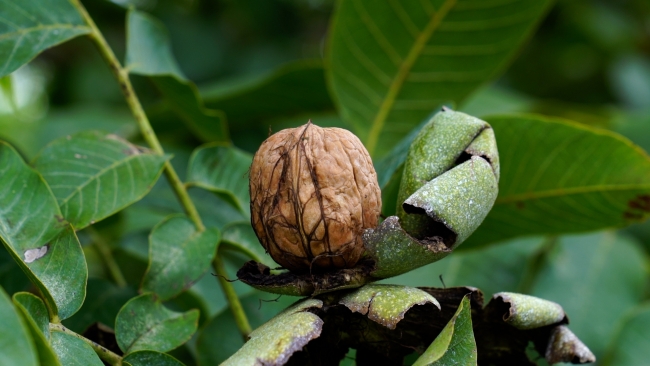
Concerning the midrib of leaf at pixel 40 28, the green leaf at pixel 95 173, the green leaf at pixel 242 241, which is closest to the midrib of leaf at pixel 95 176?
the green leaf at pixel 95 173

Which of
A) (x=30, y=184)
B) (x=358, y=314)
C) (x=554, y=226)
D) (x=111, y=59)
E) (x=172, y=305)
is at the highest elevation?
(x=111, y=59)

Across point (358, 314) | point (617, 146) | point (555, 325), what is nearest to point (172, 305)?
point (358, 314)

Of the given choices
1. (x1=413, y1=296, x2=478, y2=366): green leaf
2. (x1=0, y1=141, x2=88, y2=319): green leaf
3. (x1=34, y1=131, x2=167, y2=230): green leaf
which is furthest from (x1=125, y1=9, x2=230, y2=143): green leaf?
(x1=413, y1=296, x2=478, y2=366): green leaf

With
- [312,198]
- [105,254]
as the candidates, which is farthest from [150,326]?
[105,254]

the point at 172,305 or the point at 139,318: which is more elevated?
the point at 139,318

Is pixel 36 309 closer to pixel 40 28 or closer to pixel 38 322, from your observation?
pixel 38 322

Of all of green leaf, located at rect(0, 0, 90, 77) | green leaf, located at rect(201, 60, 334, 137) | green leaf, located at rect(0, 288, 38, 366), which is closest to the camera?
green leaf, located at rect(0, 288, 38, 366)

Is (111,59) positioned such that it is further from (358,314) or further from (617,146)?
(617,146)

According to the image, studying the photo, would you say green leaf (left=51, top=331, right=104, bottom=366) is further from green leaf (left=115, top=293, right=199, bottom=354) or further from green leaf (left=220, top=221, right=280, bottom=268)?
green leaf (left=220, top=221, right=280, bottom=268)
